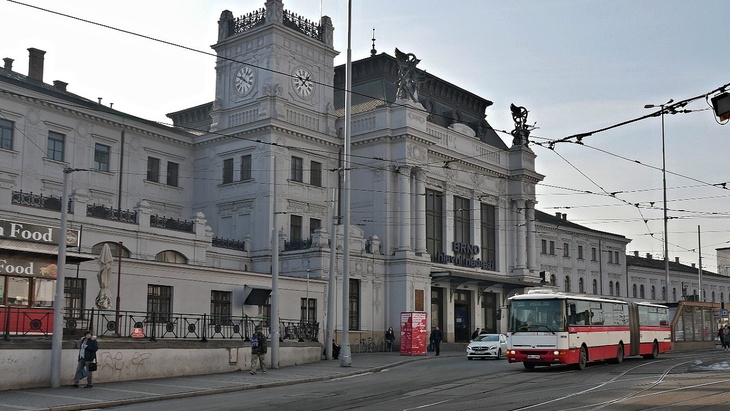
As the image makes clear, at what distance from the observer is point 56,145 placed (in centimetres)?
4853

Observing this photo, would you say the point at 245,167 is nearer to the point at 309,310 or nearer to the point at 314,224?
the point at 314,224

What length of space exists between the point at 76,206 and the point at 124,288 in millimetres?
6455

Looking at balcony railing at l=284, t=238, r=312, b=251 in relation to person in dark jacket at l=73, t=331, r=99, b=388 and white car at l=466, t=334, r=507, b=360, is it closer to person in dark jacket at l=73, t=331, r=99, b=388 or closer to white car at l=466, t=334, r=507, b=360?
white car at l=466, t=334, r=507, b=360

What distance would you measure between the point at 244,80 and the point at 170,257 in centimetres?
1495

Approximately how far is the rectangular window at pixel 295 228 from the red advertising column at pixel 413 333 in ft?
35.2

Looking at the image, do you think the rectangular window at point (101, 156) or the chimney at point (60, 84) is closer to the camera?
the rectangular window at point (101, 156)

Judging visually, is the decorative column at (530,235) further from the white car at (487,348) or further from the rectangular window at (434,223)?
the white car at (487,348)

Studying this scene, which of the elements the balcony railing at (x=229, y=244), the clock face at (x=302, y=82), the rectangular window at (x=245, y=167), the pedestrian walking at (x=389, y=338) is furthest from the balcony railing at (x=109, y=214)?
the pedestrian walking at (x=389, y=338)

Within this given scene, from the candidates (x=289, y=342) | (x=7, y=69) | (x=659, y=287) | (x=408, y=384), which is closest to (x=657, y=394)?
(x=408, y=384)

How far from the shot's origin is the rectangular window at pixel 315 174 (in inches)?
2188

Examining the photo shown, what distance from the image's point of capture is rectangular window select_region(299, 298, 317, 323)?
146ft

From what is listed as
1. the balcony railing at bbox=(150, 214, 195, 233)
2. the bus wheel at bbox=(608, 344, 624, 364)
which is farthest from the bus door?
the balcony railing at bbox=(150, 214, 195, 233)

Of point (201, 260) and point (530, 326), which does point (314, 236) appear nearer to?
point (201, 260)

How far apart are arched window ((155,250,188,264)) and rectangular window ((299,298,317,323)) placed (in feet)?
21.9
